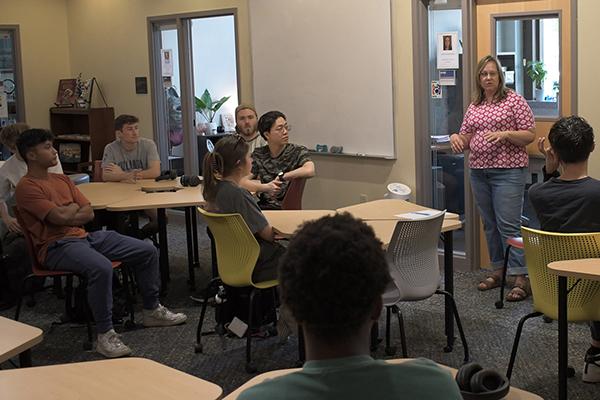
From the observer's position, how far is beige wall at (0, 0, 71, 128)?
31.0ft

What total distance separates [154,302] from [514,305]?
2.19 metres

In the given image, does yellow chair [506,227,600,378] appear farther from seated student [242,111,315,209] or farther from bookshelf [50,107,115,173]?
bookshelf [50,107,115,173]

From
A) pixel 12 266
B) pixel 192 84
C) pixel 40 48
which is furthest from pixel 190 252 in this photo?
pixel 40 48

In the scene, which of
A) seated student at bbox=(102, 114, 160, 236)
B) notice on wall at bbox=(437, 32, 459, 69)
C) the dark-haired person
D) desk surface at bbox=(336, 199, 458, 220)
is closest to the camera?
the dark-haired person

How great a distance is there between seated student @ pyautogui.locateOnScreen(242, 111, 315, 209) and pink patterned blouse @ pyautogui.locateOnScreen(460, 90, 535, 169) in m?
1.08

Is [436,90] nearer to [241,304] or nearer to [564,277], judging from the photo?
[241,304]

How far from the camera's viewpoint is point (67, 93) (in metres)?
9.56

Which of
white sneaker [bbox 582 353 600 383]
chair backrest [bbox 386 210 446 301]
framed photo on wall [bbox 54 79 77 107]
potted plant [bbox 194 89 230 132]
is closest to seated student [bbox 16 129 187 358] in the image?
chair backrest [bbox 386 210 446 301]

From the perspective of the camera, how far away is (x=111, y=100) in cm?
933

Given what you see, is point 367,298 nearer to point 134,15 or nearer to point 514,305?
point 514,305

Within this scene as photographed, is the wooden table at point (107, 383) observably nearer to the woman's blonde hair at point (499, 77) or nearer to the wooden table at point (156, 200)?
the wooden table at point (156, 200)

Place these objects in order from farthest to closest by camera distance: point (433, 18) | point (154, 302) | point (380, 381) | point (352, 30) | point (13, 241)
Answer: point (352, 30), point (433, 18), point (13, 241), point (154, 302), point (380, 381)

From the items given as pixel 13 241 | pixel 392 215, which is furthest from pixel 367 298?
pixel 13 241

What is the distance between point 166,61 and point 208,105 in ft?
2.16
